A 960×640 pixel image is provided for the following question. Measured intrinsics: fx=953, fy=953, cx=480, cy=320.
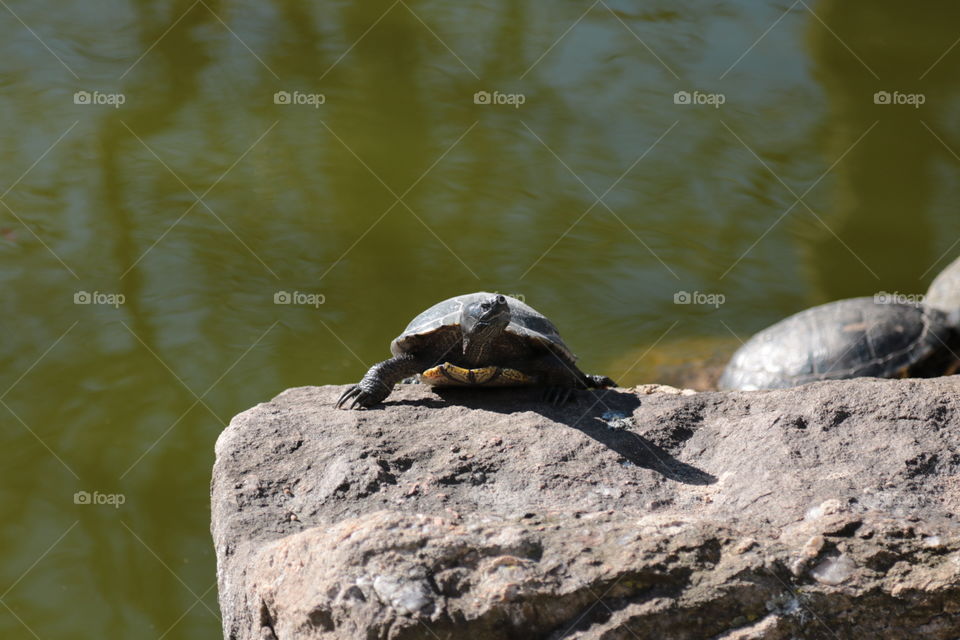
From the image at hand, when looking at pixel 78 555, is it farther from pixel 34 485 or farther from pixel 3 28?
pixel 3 28

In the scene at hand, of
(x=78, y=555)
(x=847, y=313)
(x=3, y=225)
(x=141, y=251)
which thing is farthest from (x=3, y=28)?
(x=847, y=313)

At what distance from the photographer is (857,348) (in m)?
6.20

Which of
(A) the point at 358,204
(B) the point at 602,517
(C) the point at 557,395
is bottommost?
(B) the point at 602,517

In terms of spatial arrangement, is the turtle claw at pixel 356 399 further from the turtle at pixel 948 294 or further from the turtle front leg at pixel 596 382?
the turtle at pixel 948 294

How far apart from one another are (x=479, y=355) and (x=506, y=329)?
0.17 metres

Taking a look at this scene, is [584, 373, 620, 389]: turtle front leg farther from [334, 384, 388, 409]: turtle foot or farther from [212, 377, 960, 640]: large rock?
[334, 384, 388, 409]: turtle foot

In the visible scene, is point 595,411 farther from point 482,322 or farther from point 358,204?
point 358,204

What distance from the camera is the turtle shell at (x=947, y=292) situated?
21.4ft

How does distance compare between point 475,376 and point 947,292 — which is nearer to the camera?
point 475,376

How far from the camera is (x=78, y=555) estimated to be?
216 inches

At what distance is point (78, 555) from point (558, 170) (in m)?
5.56

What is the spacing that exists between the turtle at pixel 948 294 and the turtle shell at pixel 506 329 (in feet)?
11.8

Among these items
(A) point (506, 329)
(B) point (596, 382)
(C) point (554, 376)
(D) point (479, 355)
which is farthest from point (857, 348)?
(D) point (479, 355)

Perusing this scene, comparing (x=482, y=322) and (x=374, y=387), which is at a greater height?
(x=482, y=322)
